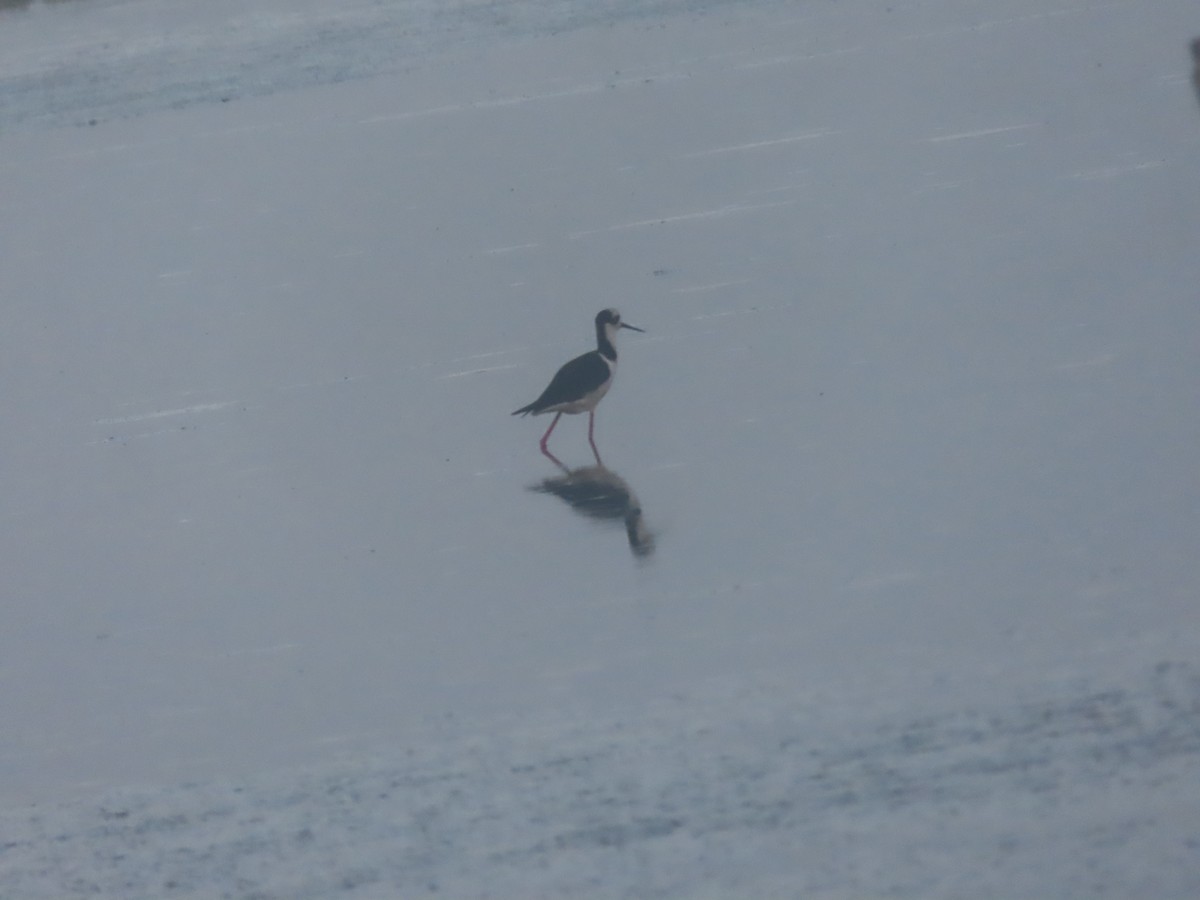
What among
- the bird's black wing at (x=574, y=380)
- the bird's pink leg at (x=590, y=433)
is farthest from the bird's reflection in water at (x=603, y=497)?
the bird's black wing at (x=574, y=380)

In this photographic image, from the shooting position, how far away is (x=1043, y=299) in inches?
232

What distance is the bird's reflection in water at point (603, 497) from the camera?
495cm

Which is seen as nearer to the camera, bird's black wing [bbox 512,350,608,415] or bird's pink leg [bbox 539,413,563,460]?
bird's black wing [bbox 512,350,608,415]

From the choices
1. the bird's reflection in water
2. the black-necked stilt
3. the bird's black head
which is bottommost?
the bird's reflection in water

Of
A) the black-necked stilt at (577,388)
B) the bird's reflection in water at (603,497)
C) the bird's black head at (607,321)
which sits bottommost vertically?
the bird's reflection in water at (603,497)

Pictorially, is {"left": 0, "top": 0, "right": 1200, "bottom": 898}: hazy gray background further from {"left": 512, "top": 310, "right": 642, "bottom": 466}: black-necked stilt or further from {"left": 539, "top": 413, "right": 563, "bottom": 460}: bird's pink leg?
{"left": 512, "top": 310, "right": 642, "bottom": 466}: black-necked stilt

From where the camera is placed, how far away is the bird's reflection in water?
495 cm

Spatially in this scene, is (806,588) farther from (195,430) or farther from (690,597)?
(195,430)

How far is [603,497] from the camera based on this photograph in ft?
17.1

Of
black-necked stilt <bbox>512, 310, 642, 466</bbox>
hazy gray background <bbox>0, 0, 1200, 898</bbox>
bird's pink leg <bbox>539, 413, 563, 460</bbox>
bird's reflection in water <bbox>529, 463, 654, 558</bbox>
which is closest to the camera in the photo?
hazy gray background <bbox>0, 0, 1200, 898</bbox>

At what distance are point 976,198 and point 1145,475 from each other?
89.9 inches

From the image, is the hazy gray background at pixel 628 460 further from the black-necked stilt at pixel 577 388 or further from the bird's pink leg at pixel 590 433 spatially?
the black-necked stilt at pixel 577 388

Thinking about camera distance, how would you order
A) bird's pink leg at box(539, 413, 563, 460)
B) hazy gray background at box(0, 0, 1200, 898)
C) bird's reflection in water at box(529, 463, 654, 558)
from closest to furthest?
hazy gray background at box(0, 0, 1200, 898) < bird's reflection in water at box(529, 463, 654, 558) < bird's pink leg at box(539, 413, 563, 460)

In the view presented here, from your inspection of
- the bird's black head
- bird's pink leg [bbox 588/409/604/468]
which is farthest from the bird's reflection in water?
the bird's black head
